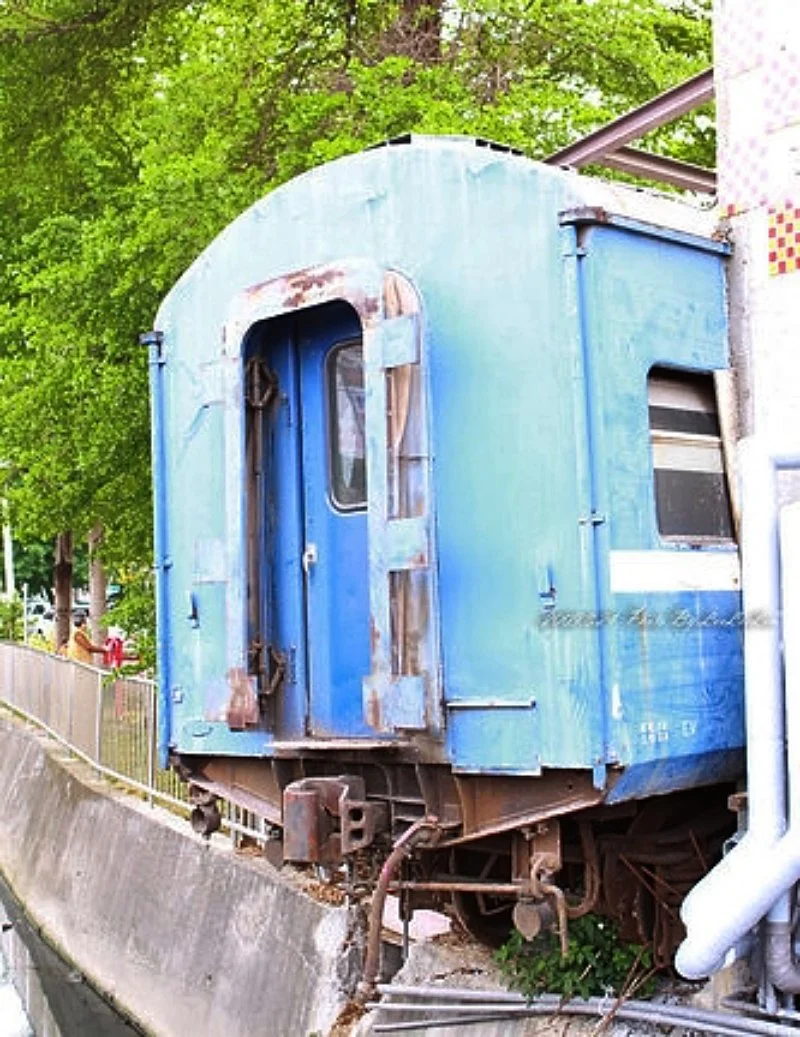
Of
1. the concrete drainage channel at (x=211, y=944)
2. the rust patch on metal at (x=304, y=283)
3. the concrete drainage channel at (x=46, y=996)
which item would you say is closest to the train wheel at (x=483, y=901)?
the concrete drainage channel at (x=211, y=944)

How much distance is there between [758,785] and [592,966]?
1.59 meters

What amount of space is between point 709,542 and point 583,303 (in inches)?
45.9

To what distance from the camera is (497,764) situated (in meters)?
5.13

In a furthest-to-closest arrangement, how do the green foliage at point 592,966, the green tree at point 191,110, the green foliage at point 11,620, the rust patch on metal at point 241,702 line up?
the green foliage at point 11,620
the green tree at point 191,110
the green foliage at point 592,966
the rust patch on metal at point 241,702

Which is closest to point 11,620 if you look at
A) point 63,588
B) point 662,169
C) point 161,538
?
point 63,588

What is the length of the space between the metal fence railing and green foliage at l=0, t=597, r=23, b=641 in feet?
41.2

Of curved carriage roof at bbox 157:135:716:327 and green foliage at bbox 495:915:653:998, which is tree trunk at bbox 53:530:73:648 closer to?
curved carriage roof at bbox 157:135:716:327

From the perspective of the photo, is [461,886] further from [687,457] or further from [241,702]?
[687,457]

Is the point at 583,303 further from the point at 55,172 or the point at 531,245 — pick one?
the point at 55,172

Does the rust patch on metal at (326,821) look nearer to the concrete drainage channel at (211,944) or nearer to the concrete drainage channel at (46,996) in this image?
the concrete drainage channel at (211,944)

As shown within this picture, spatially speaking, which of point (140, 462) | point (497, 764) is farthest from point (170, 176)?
point (497, 764)

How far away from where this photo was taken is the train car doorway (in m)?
5.91

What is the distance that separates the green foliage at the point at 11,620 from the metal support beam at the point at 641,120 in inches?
1040

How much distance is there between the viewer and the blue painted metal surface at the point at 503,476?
4996 millimetres
